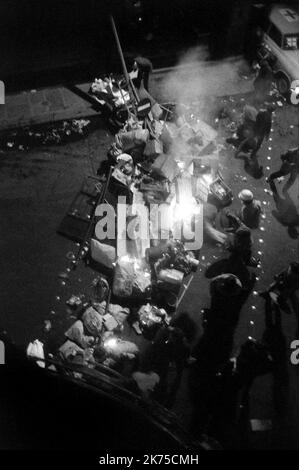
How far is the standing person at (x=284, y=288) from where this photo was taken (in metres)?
7.98

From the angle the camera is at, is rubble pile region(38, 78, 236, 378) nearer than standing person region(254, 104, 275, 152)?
Yes

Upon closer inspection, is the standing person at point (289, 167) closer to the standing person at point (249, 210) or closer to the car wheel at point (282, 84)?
the standing person at point (249, 210)

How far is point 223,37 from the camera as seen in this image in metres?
13.4

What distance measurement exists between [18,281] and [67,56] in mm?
8088

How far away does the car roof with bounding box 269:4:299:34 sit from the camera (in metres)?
12.2

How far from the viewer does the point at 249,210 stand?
9.41m

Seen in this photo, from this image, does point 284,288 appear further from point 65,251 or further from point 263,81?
point 263,81

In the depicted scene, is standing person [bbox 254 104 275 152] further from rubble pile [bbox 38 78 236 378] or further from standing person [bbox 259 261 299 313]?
standing person [bbox 259 261 299 313]

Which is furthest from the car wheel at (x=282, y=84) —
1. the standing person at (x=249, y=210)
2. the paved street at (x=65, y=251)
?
the standing person at (x=249, y=210)

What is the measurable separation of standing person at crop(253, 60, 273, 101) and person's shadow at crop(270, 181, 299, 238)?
4.04 metres

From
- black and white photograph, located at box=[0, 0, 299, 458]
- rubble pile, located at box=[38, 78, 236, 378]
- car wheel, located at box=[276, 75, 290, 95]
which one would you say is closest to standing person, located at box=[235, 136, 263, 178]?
black and white photograph, located at box=[0, 0, 299, 458]

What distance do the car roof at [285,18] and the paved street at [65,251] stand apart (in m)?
3.15

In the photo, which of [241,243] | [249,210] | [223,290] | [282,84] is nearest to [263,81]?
[282,84]

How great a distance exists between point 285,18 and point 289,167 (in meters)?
6.02
